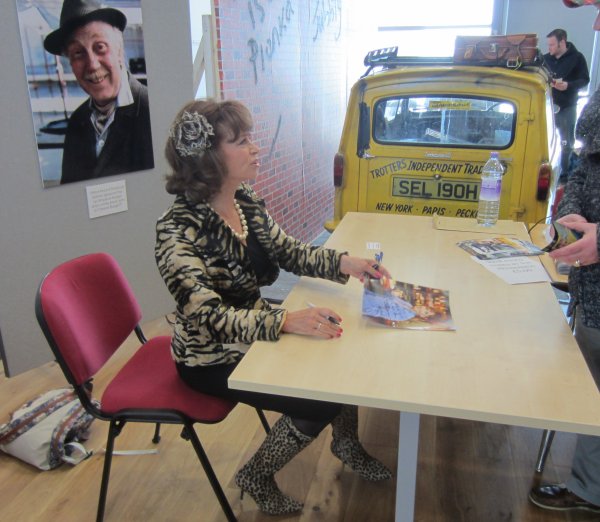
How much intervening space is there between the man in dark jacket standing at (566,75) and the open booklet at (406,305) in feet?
18.4

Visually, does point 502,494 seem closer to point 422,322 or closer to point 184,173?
point 422,322

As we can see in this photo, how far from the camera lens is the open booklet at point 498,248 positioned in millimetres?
2086

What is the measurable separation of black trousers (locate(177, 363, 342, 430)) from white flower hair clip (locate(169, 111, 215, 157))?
664 millimetres

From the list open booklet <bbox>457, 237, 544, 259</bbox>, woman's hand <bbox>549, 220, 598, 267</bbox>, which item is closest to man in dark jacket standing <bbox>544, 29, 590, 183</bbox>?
open booklet <bbox>457, 237, 544, 259</bbox>

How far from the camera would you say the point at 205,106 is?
5.70ft

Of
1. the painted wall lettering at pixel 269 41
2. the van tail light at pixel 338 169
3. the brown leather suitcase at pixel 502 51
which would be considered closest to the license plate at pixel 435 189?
the van tail light at pixel 338 169

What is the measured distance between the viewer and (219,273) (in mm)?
1691

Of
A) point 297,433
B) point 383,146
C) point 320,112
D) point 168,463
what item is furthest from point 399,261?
point 320,112

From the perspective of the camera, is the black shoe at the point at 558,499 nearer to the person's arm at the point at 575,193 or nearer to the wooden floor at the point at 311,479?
the wooden floor at the point at 311,479

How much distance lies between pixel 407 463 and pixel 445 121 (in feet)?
7.82

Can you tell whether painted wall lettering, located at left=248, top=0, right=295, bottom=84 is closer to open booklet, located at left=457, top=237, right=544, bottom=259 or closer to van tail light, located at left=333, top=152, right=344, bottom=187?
van tail light, located at left=333, top=152, right=344, bottom=187

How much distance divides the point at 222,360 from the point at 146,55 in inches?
80.2

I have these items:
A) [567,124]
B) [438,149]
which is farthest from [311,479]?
[567,124]

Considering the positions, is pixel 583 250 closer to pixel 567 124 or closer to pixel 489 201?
pixel 489 201
